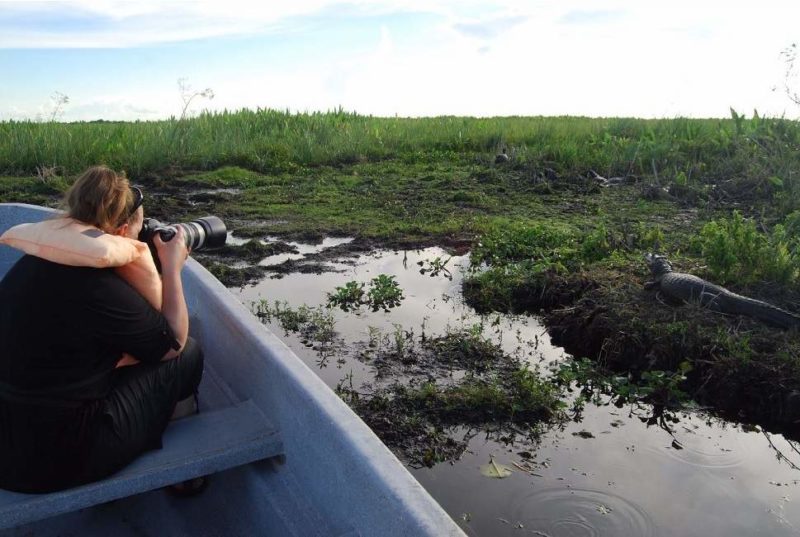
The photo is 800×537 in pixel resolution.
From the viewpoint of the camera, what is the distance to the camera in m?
2.60

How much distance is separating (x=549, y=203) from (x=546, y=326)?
429cm

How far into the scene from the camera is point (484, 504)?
9.71 ft

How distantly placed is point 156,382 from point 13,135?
395 inches

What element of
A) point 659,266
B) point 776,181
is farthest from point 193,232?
point 776,181

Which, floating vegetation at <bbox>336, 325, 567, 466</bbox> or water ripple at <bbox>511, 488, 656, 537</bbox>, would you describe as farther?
floating vegetation at <bbox>336, 325, 567, 466</bbox>

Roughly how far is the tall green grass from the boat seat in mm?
7233

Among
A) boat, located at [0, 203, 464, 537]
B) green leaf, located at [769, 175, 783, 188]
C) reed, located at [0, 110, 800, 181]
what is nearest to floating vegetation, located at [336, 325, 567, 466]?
boat, located at [0, 203, 464, 537]

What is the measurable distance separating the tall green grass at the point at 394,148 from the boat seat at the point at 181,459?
23.7ft

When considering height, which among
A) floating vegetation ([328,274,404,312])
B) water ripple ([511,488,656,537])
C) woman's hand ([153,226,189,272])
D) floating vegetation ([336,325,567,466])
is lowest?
water ripple ([511,488,656,537])

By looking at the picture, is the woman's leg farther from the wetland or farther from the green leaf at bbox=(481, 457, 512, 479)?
the green leaf at bbox=(481, 457, 512, 479)

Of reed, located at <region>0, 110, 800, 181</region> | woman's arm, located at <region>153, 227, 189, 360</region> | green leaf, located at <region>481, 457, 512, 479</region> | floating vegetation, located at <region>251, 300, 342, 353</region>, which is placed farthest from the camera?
reed, located at <region>0, 110, 800, 181</region>

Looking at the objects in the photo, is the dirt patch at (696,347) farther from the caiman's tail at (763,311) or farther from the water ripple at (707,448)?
the water ripple at (707,448)

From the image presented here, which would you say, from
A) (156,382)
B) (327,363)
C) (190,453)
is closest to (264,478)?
(190,453)

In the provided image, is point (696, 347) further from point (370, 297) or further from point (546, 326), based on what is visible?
point (370, 297)
